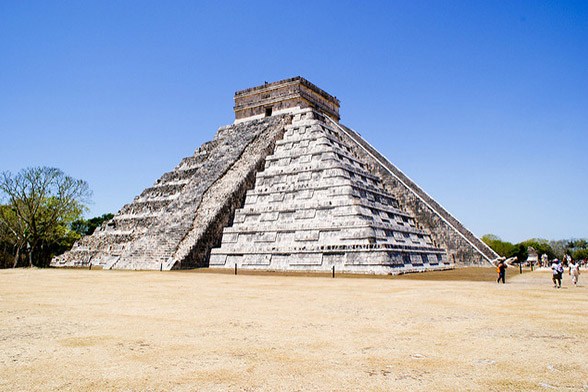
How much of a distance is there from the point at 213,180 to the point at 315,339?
19076 mm

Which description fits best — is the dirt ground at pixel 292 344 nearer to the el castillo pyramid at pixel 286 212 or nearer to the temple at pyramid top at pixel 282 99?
the el castillo pyramid at pixel 286 212

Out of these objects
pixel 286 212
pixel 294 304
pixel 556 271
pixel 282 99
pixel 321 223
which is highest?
Result: pixel 282 99

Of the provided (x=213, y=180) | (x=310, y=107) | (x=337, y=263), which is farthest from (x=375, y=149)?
(x=337, y=263)

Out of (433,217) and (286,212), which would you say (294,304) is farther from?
(433,217)

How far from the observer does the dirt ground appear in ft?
12.6

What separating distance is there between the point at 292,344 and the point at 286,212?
15.2 metres

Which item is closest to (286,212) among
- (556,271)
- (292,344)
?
(556,271)

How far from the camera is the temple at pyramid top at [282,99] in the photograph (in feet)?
90.6

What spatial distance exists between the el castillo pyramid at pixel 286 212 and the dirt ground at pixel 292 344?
350 inches

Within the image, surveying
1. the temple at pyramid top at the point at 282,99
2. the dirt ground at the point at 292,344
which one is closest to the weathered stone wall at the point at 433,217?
the temple at pyramid top at the point at 282,99

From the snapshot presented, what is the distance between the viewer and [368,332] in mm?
5859

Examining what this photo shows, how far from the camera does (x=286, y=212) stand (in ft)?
66.8

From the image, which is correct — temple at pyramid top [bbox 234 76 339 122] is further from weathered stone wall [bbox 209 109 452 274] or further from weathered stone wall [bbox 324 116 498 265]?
weathered stone wall [bbox 209 109 452 274]

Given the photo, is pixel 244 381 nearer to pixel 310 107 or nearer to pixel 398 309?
pixel 398 309
